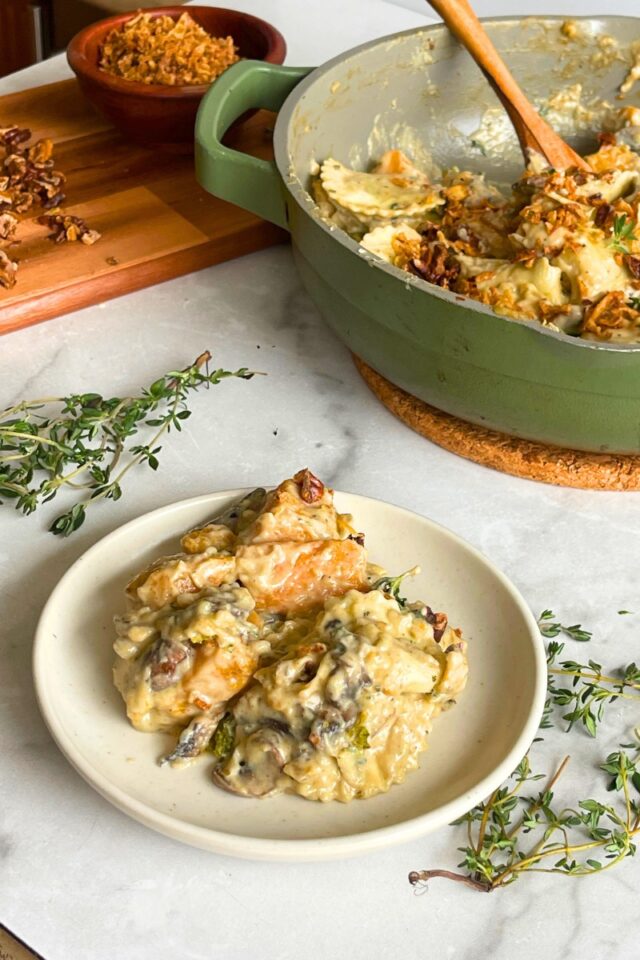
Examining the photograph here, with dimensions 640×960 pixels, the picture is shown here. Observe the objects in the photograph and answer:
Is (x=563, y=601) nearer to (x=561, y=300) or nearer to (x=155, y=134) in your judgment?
(x=561, y=300)

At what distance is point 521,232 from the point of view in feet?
3.94

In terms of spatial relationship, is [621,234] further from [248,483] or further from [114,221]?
[114,221]

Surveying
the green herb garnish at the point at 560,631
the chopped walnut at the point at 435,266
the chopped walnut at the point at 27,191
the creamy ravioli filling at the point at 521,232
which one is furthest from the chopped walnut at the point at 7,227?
the green herb garnish at the point at 560,631

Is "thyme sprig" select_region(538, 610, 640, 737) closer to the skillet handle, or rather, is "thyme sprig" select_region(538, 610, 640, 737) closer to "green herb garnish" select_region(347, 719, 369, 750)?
"green herb garnish" select_region(347, 719, 369, 750)

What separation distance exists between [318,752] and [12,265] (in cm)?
79

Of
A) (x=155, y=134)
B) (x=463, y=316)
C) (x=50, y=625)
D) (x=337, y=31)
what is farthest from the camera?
(x=337, y=31)

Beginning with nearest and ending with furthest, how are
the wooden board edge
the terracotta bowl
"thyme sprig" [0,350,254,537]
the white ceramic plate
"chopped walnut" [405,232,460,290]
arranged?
the white ceramic plate < "thyme sprig" [0,350,254,537] < "chopped walnut" [405,232,460,290] < the wooden board edge < the terracotta bowl

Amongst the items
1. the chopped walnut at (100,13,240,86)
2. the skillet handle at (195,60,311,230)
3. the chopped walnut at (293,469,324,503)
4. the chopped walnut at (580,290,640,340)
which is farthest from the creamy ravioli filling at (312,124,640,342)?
the chopped walnut at (100,13,240,86)

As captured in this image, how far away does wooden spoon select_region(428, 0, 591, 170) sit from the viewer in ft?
4.39

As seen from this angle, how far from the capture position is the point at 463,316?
989mm

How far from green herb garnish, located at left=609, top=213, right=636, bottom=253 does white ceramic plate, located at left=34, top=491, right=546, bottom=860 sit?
1.21 feet

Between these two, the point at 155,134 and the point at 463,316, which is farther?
the point at 155,134

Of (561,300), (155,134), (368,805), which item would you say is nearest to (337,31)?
(155,134)

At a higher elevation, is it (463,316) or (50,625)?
(463,316)
